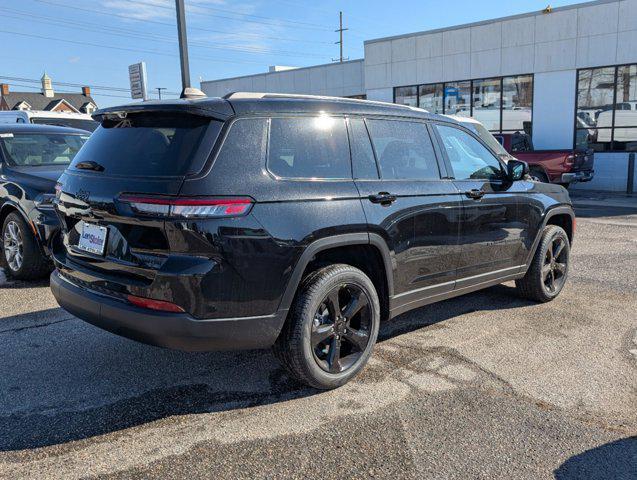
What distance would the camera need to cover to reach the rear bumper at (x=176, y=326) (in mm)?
3002

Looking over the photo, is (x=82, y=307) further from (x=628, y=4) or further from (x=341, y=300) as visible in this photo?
(x=628, y=4)

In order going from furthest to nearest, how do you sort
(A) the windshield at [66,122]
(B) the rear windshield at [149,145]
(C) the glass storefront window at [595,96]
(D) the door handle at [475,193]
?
(C) the glass storefront window at [595,96] < (A) the windshield at [66,122] < (D) the door handle at [475,193] < (B) the rear windshield at [149,145]

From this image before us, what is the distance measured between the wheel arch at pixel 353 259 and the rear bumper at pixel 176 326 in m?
0.20

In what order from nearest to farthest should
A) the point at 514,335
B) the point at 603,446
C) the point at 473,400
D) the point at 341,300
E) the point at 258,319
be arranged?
the point at 603,446 → the point at 258,319 → the point at 473,400 → the point at 341,300 → the point at 514,335

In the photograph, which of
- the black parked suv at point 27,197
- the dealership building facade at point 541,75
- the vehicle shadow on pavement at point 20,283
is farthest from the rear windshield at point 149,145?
the dealership building facade at point 541,75

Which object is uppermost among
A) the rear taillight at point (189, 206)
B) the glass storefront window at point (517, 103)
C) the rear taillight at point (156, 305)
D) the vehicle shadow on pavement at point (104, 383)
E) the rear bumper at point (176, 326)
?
the glass storefront window at point (517, 103)

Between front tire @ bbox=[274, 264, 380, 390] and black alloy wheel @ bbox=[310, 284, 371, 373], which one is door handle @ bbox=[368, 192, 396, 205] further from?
black alloy wheel @ bbox=[310, 284, 371, 373]

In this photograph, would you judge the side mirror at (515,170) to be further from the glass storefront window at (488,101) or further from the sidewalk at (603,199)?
the glass storefront window at (488,101)

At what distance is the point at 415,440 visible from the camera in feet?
9.87

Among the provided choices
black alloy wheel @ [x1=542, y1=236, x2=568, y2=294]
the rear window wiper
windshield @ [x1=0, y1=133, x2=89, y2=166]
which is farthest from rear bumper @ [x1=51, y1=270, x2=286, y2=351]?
windshield @ [x1=0, y1=133, x2=89, y2=166]

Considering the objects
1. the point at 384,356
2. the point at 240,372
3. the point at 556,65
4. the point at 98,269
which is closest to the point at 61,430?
the point at 98,269

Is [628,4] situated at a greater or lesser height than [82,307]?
greater

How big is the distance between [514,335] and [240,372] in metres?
2.30

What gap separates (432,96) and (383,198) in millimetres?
Result: 18799
